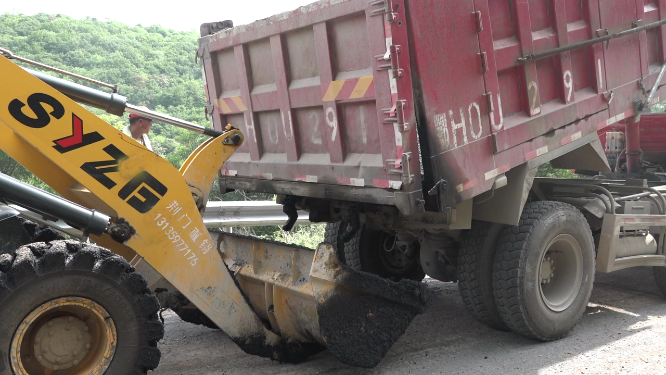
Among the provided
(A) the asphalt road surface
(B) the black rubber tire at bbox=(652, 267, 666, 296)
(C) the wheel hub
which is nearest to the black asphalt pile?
(A) the asphalt road surface

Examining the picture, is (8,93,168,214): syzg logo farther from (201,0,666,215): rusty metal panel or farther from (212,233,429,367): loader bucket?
(201,0,666,215): rusty metal panel

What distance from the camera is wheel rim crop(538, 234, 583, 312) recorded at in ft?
16.5

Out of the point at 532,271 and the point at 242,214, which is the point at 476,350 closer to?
the point at 532,271

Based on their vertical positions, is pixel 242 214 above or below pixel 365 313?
above

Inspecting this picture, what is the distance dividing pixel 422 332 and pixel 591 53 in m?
2.50

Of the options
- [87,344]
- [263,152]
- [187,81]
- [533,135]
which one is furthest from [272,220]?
[187,81]

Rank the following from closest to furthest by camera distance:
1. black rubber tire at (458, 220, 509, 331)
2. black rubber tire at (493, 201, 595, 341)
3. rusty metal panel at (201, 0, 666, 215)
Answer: rusty metal panel at (201, 0, 666, 215) → black rubber tire at (493, 201, 595, 341) → black rubber tire at (458, 220, 509, 331)

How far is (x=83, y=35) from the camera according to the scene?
89.8 feet

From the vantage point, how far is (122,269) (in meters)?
3.55

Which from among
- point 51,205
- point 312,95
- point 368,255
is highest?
point 312,95

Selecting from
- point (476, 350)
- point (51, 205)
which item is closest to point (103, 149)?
point (51, 205)

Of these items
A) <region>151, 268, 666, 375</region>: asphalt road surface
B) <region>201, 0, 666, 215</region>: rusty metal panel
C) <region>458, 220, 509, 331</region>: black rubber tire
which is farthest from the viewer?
<region>458, 220, 509, 331</region>: black rubber tire

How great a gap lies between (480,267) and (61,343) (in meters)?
2.84

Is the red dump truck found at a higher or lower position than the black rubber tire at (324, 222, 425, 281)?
higher
